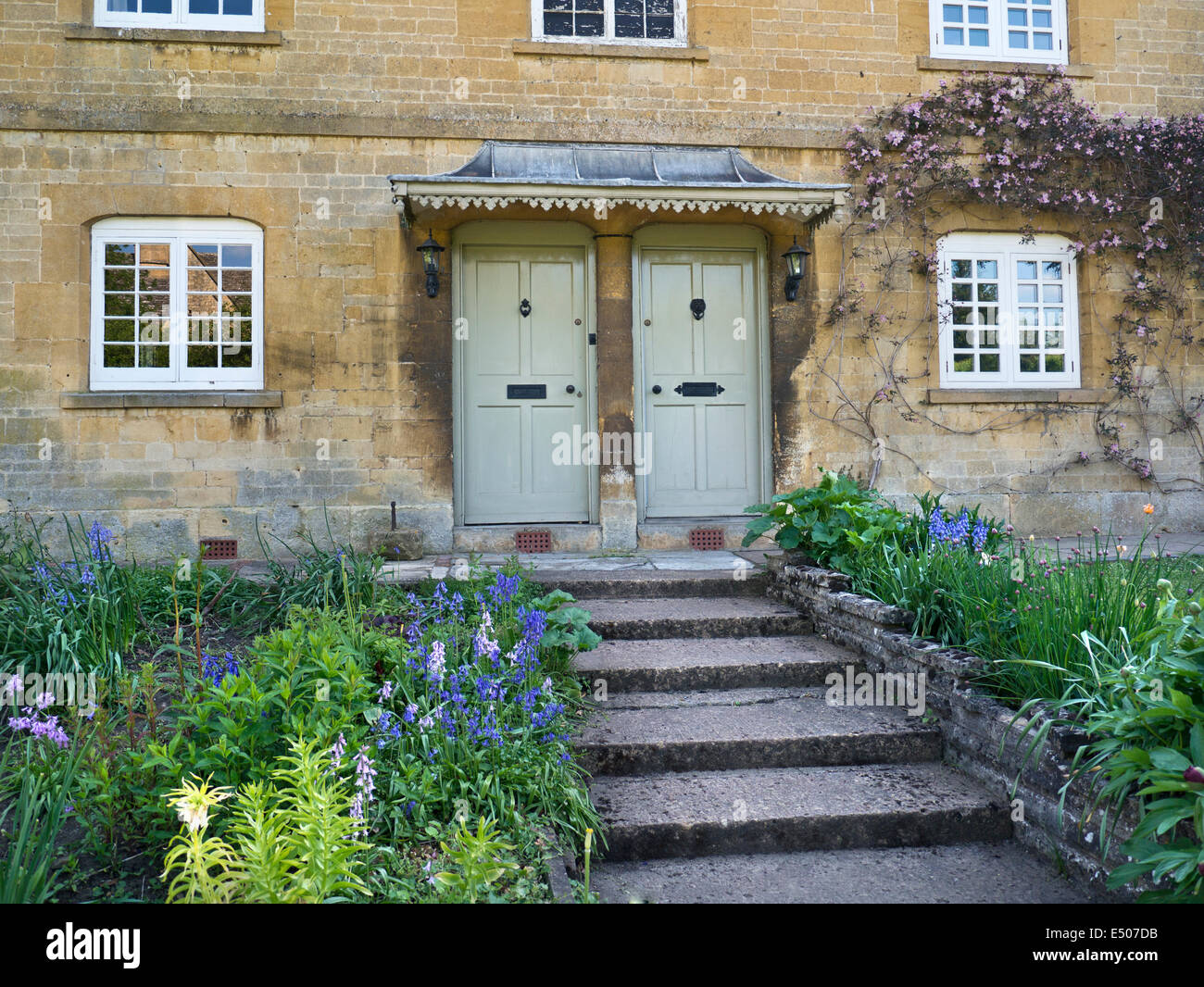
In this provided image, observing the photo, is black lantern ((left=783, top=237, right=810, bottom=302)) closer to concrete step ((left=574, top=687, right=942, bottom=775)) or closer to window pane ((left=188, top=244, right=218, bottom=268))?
concrete step ((left=574, top=687, right=942, bottom=775))

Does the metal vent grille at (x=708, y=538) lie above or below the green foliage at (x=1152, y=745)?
above

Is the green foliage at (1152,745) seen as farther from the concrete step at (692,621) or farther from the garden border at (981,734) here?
the concrete step at (692,621)

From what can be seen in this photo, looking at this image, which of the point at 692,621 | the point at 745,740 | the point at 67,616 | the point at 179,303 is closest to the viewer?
the point at 745,740

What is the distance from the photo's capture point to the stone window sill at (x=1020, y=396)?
782 centimetres

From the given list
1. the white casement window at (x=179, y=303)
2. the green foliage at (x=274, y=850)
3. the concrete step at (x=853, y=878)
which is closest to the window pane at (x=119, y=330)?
the white casement window at (x=179, y=303)

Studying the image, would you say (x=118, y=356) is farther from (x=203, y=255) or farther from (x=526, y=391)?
(x=526, y=391)

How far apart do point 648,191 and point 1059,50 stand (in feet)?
15.4

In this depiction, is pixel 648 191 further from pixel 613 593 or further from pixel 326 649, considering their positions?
pixel 326 649

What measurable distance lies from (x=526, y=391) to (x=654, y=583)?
276 cm

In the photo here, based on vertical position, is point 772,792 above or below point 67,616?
below

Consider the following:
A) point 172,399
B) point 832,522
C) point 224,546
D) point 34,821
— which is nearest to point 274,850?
point 34,821

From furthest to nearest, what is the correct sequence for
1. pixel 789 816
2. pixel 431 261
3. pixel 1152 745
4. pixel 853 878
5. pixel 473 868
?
pixel 431 261
pixel 789 816
pixel 853 878
pixel 1152 745
pixel 473 868

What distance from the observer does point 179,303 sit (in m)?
7.28

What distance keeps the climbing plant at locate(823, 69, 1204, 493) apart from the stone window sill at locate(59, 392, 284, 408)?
16.0 feet
